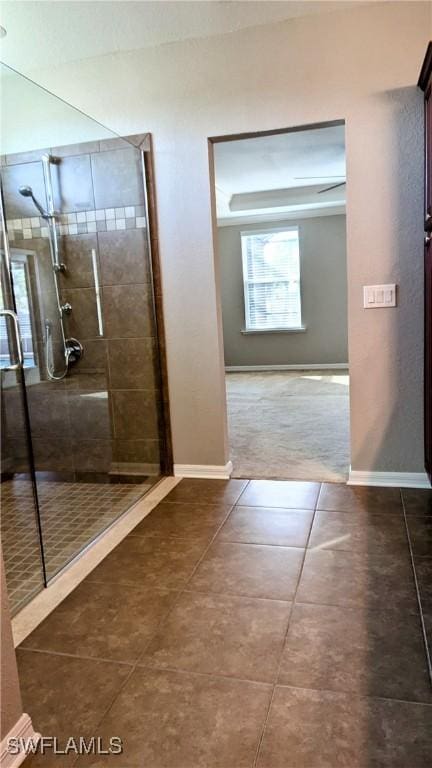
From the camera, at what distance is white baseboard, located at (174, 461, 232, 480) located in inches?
118

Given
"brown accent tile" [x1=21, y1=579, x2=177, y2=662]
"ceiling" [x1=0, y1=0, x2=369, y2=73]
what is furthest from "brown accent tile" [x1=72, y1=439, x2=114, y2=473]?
"ceiling" [x1=0, y1=0, x2=369, y2=73]

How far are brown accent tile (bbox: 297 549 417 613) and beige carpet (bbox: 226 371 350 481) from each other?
0.90m

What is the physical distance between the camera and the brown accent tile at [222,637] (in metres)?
1.46

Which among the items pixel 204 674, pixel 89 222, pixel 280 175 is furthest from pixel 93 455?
pixel 280 175

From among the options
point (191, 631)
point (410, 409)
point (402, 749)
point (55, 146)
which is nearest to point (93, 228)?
point (55, 146)

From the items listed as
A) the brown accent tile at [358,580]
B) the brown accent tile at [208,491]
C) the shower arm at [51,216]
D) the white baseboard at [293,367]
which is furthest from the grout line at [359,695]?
the white baseboard at [293,367]

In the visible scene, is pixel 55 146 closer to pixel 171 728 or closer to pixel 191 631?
pixel 191 631

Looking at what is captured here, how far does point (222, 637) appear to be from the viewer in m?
1.58

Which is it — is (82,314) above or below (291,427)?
above

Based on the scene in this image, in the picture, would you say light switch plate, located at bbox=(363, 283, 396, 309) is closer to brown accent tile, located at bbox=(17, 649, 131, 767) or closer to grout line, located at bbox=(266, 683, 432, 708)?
grout line, located at bbox=(266, 683, 432, 708)

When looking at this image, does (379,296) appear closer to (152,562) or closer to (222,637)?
(152,562)

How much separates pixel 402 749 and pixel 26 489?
2.40 meters

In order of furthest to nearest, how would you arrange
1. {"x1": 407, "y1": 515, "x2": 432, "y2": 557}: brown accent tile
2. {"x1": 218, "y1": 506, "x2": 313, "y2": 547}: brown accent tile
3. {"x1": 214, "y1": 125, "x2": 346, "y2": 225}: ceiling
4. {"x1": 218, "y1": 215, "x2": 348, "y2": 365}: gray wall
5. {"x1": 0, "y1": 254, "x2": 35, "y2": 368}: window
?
1. {"x1": 218, "y1": 215, "x2": 348, "y2": 365}: gray wall
2. {"x1": 214, "y1": 125, "x2": 346, "y2": 225}: ceiling
3. {"x1": 0, "y1": 254, "x2": 35, "y2": 368}: window
4. {"x1": 218, "y1": 506, "x2": 313, "y2": 547}: brown accent tile
5. {"x1": 407, "y1": 515, "x2": 432, "y2": 557}: brown accent tile

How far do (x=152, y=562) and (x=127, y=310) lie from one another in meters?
1.46
